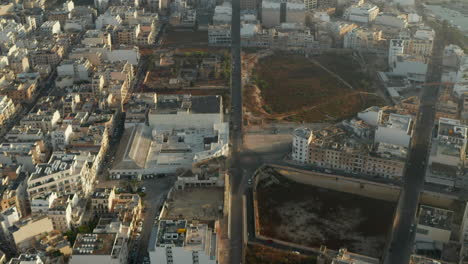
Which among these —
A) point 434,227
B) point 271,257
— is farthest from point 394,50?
point 271,257

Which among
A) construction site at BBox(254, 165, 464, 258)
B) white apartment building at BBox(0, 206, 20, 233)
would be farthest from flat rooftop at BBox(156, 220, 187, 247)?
white apartment building at BBox(0, 206, 20, 233)

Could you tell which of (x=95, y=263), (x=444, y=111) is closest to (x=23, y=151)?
Result: (x=95, y=263)

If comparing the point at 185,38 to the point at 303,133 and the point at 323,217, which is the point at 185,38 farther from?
the point at 323,217

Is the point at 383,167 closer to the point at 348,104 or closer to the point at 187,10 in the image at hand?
the point at 348,104

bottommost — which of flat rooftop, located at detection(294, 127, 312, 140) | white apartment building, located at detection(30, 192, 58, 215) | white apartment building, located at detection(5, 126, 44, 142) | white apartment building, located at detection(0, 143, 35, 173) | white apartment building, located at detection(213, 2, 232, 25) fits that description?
white apartment building, located at detection(30, 192, 58, 215)

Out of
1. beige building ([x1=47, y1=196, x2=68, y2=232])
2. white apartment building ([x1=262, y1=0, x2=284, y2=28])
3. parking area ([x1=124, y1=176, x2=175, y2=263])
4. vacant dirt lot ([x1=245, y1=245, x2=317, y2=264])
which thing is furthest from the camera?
white apartment building ([x1=262, y1=0, x2=284, y2=28])

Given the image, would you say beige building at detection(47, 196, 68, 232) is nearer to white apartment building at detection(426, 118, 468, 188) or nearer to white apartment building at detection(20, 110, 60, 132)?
white apartment building at detection(20, 110, 60, 132)

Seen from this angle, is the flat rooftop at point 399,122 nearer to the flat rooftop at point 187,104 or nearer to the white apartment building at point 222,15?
the flat rooftop at point 187,104
